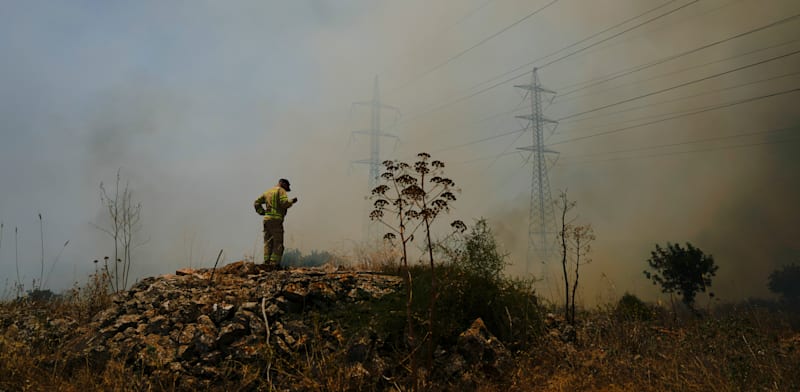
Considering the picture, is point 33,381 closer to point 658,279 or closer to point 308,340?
point 308,340

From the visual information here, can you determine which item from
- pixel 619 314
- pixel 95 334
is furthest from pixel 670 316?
pixel 95 334

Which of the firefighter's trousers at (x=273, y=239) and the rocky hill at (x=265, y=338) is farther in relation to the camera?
the firefighter's trousers at (x=273, y=239)

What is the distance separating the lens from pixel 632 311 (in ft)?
42.7

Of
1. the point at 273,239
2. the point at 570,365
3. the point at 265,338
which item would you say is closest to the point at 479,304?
the point at 570,365

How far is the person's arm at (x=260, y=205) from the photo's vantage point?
12.6m

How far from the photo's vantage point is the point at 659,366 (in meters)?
6.91

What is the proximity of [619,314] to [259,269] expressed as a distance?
7832 millimetres

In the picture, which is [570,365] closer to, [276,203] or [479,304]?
[479,304]

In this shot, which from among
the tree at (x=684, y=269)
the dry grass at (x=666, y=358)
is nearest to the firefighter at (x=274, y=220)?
the dry grass at (x=666, y=358)

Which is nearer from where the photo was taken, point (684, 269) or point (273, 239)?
point (273, 239)

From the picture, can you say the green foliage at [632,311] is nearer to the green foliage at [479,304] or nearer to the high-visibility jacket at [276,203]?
the green foliage at [479,304]

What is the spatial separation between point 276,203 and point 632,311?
31.5 ft

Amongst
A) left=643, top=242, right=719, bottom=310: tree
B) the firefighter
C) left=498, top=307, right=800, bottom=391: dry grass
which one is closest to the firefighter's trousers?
the firefighter

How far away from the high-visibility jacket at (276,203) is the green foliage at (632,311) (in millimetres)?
7991
